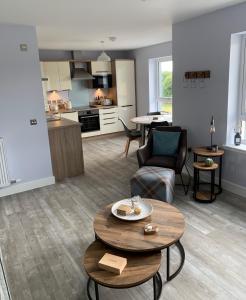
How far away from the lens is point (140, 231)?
6.85 feet

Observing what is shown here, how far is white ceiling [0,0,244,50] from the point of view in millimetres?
2904

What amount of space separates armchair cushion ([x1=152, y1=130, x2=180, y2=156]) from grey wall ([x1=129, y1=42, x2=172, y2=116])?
3.30 m

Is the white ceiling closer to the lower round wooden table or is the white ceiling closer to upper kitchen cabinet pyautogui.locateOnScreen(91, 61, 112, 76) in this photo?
the lower round wooden table

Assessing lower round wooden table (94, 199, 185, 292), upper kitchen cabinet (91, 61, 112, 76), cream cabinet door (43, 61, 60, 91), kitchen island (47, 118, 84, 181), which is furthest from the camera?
upper kitchen cabinet (91, 61, 112, 76)

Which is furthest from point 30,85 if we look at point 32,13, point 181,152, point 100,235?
point 100,235

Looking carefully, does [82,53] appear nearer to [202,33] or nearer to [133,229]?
[202,33]

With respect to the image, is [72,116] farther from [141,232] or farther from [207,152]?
[141,232]

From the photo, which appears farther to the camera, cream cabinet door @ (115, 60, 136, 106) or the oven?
cream cabinet door @ (115, 60, 136, 106)

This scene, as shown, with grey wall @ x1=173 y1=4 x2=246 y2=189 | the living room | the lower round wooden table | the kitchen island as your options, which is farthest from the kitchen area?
the lower round wooden table

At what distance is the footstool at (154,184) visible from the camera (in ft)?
10.3

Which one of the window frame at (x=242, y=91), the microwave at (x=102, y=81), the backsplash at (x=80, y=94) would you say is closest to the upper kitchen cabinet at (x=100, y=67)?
the microwave at (x=102, y=81)

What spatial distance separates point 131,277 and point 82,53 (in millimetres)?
6731

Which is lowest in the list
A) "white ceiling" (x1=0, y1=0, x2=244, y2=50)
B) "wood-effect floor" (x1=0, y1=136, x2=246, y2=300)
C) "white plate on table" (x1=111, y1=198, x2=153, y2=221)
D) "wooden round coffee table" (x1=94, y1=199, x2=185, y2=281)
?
"wood-effect floor" (x1=0, y1=136, x2=246, y2=300)

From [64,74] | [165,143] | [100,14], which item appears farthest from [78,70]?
[165,143]
